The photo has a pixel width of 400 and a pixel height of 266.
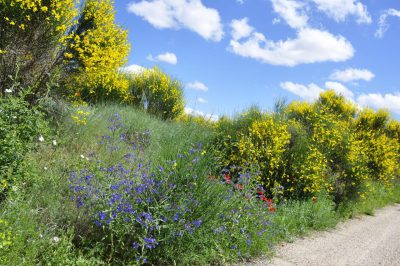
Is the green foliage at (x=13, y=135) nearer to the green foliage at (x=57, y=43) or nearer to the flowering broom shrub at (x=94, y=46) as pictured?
the green foliage at (x=57, y=43)

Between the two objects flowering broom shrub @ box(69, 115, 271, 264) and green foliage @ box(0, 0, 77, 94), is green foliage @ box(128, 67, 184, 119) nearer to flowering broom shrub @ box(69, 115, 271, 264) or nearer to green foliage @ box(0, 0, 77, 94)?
green foliage @ box(0, 0, 77, 94)

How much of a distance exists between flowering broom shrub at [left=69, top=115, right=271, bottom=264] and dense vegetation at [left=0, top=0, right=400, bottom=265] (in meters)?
0.02

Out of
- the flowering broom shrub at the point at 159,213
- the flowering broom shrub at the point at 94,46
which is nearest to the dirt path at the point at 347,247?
the flowering broom shrub at the point at 159,213

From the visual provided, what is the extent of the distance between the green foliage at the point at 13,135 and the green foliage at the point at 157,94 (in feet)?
33.7

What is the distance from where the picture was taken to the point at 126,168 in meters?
6.79

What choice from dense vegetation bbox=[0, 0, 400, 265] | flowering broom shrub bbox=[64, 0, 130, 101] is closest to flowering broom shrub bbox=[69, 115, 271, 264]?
dense vegetation bbox=[0, 0, 400, 265]

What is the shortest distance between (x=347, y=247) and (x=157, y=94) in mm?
9942

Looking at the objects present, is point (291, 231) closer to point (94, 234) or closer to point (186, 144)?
point (186, 144)

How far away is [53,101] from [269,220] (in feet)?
16.2

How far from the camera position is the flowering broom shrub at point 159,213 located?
190 inches

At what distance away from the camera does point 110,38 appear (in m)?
9.67

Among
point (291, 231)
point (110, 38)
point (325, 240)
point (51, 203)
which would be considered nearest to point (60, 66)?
point (110, 38)

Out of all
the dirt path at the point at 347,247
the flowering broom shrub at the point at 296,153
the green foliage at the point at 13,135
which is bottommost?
the dirt path at the point at 347,247

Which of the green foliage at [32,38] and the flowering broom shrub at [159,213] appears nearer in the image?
the flowering broom shrub at [159,213]
